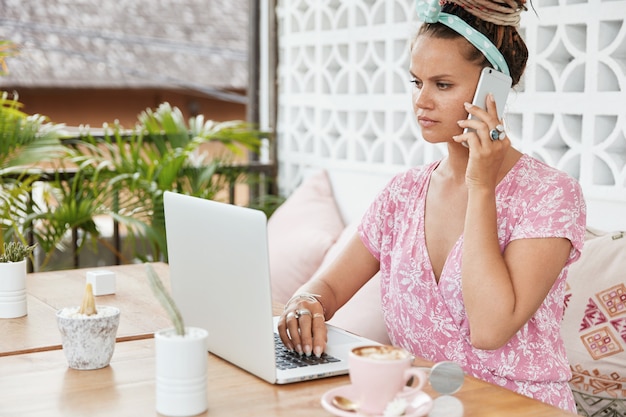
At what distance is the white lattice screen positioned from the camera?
2.57m

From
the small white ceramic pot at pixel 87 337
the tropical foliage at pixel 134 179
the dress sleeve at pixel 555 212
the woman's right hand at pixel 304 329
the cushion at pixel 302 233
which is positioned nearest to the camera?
the small white ceramic pot at pixel 87 337

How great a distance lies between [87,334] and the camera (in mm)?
1598

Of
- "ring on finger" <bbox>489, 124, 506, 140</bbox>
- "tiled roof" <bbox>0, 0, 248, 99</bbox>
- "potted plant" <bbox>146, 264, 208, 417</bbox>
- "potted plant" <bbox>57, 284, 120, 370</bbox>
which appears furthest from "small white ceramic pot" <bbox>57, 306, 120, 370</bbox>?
"tiled roof" <bbox>0, 0, 248, 99</bbox>

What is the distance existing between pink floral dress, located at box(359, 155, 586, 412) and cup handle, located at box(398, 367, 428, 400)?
16.3 inches

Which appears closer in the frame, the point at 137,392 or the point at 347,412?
the point at 347,412

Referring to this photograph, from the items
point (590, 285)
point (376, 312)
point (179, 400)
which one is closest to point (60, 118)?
point (376, 312)

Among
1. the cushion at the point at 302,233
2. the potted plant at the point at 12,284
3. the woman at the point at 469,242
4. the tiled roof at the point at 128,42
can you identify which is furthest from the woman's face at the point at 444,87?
the tiled roof at the point at 128,42

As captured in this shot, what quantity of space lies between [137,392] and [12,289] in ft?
2.09

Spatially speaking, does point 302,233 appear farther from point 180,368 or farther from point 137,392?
point 180,368

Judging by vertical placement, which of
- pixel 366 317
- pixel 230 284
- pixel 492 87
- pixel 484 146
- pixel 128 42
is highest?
pixel 128 42

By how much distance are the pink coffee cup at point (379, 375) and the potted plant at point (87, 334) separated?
0.50 metres

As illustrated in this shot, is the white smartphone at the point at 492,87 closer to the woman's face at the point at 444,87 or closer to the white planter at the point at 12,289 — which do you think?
the woman's face at the point at 444,87

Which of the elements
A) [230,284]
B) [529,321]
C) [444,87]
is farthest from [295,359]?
[444,87]

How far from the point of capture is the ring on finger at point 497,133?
1.80 m
